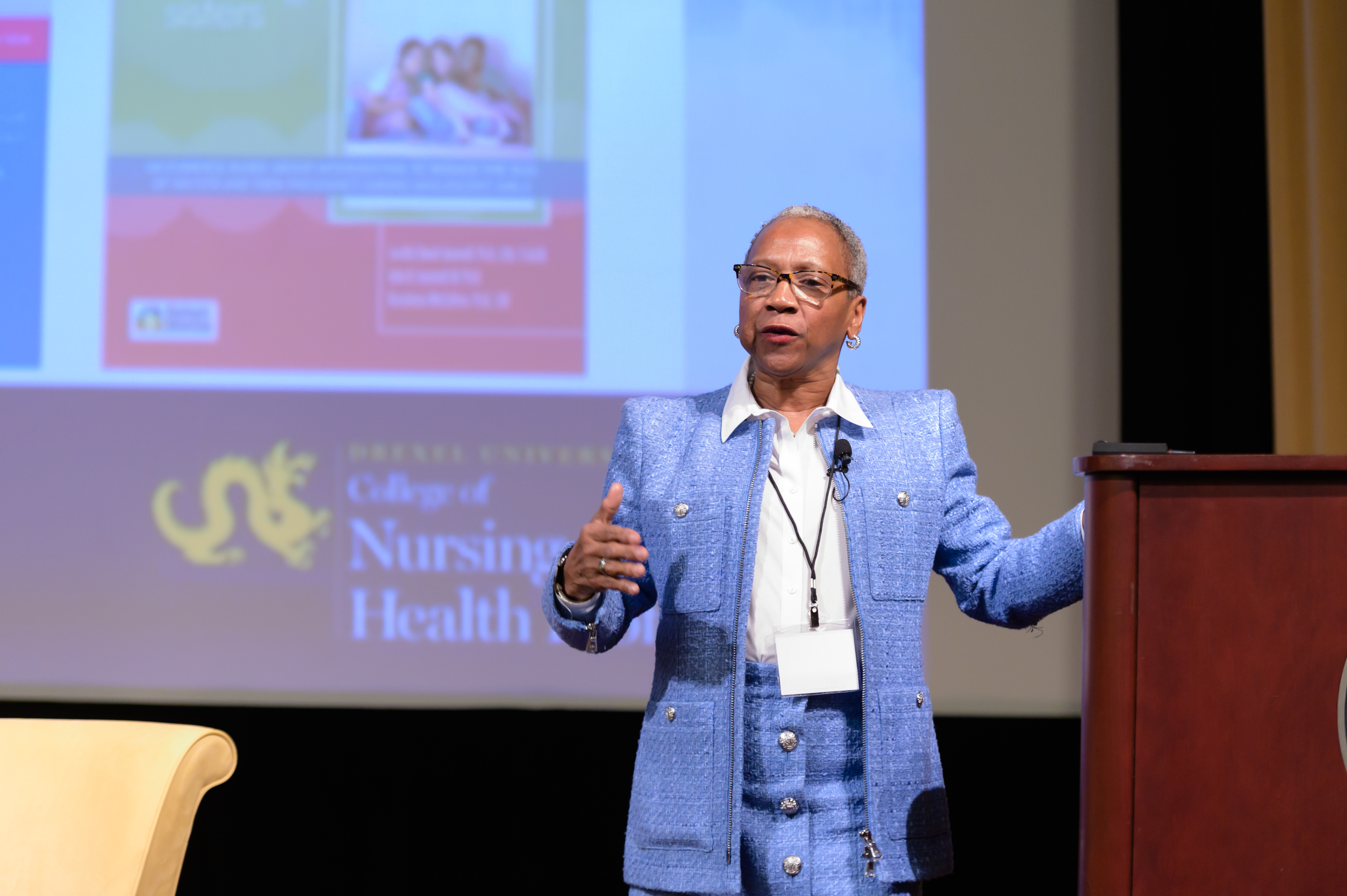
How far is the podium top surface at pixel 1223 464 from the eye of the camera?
2.78ft

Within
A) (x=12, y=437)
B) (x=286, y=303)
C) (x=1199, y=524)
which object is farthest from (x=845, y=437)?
(x=12, y=437)

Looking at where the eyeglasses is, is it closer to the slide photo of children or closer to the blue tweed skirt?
the blue tweed skirt

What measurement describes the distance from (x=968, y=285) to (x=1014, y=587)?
1.84 metres

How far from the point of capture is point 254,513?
301cm

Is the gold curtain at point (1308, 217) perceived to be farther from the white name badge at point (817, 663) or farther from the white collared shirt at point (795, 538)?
the white name badge at point (817, 663)

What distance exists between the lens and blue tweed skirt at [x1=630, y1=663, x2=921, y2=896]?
1342 millimetres

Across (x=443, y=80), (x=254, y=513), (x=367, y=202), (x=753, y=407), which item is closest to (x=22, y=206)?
(x=367, y=202)

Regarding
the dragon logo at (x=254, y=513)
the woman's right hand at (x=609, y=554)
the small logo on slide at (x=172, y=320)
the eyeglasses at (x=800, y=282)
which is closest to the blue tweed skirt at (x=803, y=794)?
the woman's right hand at (x=609, y=554)

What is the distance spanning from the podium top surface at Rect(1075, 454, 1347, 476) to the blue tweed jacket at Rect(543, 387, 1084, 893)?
47 cm

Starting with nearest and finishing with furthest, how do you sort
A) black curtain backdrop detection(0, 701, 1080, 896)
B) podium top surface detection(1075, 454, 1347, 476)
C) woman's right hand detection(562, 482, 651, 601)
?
podium top surface detection(1075, 454, 1347, 476) → woman's right hand detection(562, 482, 651, 601) → black curtain backdrop detection(0, 701, 1080, 896)

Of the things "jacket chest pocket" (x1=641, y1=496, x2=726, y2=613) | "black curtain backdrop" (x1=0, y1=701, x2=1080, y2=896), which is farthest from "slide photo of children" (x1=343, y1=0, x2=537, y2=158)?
"jacket chest pocket" (x1=641, y1=496, x2=726, y2=613)

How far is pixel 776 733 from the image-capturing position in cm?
138

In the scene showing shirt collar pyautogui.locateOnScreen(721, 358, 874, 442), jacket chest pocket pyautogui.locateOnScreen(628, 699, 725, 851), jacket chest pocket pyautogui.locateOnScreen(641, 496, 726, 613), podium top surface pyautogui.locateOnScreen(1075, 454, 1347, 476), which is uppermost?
shirt collar pyautogui.locateOnScreen(721, 358, 874, 442)

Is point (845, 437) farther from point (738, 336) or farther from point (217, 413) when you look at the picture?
point (217, 413)
